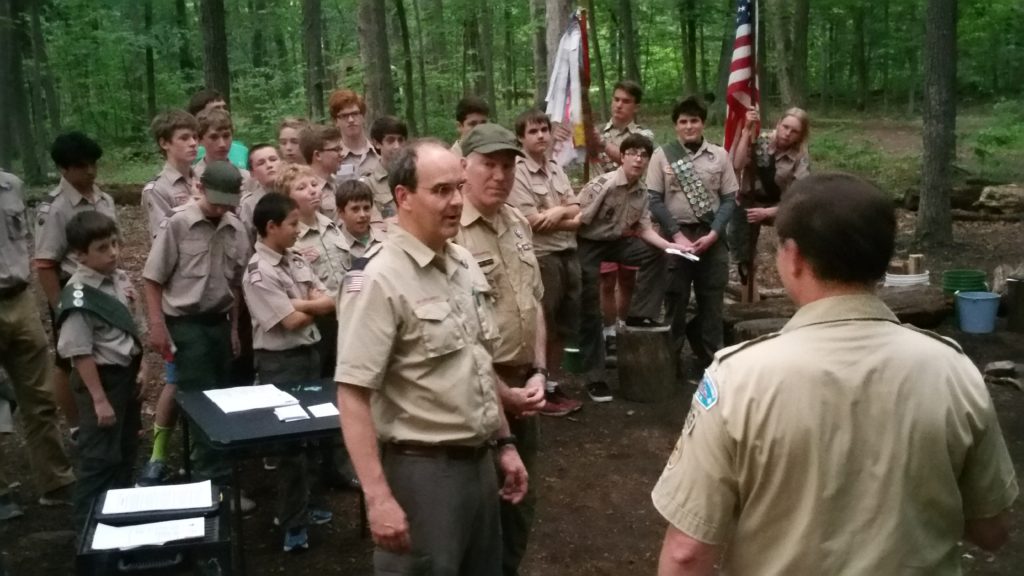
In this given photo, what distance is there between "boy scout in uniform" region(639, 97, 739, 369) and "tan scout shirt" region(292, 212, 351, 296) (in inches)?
102

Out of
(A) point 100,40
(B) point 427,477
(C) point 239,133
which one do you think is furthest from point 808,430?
(A) point 100,40

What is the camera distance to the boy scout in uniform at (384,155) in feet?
19.9

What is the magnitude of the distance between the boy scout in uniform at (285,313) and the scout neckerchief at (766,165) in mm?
4185

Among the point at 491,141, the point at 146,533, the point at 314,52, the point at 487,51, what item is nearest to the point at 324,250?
the point at 491,141

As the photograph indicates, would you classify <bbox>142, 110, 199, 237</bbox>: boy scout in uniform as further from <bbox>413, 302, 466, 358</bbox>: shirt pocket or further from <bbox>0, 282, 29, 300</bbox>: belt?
<bbox>413, 302, 466, 358</bbox>: shirt pocket

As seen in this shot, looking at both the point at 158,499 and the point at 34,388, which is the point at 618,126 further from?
the point at 158,499

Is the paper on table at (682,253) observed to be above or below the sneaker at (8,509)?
above

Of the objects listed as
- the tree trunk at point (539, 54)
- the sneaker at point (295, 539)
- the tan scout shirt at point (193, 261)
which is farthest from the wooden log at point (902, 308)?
the tree trunk at point (539, 54)

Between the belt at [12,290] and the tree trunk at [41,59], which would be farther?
the tree trunk at [41,59]

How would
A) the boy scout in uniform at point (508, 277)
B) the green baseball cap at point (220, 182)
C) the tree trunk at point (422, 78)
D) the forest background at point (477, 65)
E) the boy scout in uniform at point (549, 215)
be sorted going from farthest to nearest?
the tree trunk at point (422, 78)
the forest background at point (477, 65)
the boy scout in uniform at point (549, 215)
the green baseball cap at point (220, 182)
the boy scout in uniform at point (508, 277)

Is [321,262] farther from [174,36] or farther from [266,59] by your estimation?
[266,59]

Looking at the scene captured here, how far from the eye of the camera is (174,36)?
977 inches

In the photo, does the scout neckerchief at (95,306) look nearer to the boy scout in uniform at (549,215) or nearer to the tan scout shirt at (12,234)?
the tan scout shirt at (12,234)

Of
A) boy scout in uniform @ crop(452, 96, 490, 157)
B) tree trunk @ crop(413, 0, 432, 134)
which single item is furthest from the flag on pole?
tree trunk @ crop(413, 0, 432, 134)
